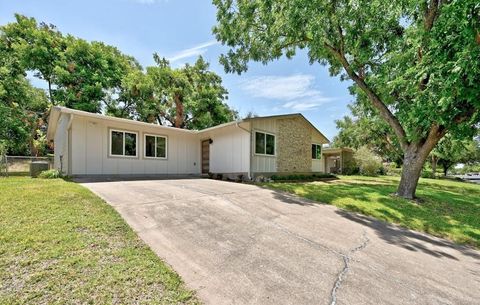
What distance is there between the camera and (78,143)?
9.99 meters

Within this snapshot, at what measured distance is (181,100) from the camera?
21047 millimetres

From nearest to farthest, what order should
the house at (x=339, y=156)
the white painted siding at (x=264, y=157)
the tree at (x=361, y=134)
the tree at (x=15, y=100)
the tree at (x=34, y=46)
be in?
Answer: the white painted siding at (x=264, y=157) < the tree at (x=15, y=100) < the tree at (x=34, y=46) < the tree at (x=361, y=134) < the house at (x=339, y=156)

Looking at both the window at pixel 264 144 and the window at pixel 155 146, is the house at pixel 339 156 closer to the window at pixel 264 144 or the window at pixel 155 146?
the window at pixel 264 144

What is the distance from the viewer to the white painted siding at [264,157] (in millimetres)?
12055

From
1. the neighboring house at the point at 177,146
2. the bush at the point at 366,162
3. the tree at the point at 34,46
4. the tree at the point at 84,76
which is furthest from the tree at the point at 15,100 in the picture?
the bush at the point at 366,162

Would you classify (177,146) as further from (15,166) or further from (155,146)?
(15,166)

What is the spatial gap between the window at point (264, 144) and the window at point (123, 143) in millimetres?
6349

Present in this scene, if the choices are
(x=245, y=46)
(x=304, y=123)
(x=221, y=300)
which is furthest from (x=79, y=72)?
(x=221, y=300)

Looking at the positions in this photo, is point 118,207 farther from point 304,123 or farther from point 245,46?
point 304,123

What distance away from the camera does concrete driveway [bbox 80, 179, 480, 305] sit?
9.39 ft

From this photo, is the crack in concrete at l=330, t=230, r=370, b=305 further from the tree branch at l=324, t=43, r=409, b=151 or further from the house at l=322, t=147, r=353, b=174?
the house at l=322, t=147, r=353, b=174

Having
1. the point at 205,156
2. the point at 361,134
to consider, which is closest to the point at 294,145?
the point at 205,156

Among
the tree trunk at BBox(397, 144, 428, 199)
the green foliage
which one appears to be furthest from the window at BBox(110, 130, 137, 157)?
the tree trunk at BBox(397, 144, 428, 199)

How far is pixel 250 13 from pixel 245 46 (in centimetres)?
154
